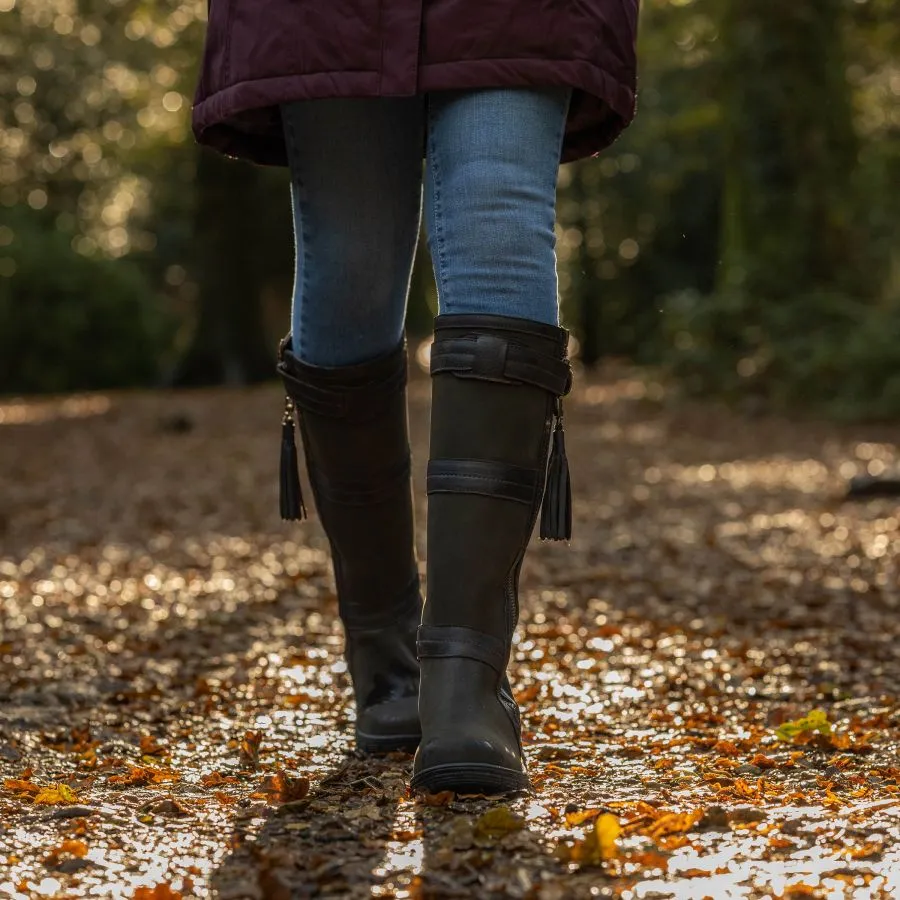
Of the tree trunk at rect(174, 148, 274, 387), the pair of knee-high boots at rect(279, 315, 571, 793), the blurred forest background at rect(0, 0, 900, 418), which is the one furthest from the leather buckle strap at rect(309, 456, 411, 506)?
the tree trunk at rect(174, 148, 274, 387)

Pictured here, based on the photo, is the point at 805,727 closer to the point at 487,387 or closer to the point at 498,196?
the point at 487,387

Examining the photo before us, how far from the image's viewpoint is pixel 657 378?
536 inches

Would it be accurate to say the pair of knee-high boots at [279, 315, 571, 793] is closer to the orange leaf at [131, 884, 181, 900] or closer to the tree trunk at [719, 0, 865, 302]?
the orange leaf at [131, 884, 181, 900]

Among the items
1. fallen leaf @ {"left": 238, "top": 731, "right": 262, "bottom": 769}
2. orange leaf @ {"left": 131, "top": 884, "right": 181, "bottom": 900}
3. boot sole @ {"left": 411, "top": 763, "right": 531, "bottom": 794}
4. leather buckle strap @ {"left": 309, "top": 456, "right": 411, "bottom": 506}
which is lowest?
orange leaf @ {"left": 131, "top": 884, "right": 181, "bottom": 900}

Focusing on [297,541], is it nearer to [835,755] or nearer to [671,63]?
[835,755]

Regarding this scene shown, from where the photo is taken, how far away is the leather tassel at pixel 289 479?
2.58 metres

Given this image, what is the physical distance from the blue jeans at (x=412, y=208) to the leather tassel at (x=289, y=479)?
17 cm

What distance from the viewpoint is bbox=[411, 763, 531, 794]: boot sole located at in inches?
79.4

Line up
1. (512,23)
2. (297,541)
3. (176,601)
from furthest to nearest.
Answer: (297,541)
(176,601)
(512,23)

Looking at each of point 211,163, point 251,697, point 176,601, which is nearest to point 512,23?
point 251,697

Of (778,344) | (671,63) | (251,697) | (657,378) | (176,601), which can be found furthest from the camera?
(671,63)

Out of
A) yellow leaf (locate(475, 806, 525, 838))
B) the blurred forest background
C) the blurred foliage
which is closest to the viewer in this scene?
yellow leaf (locate(475, 806, 525, 838))

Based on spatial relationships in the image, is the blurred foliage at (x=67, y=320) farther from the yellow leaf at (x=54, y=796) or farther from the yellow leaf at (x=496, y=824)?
the yellow leaf at (x=496, y=824)

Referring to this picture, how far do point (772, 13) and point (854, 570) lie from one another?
347 inches
